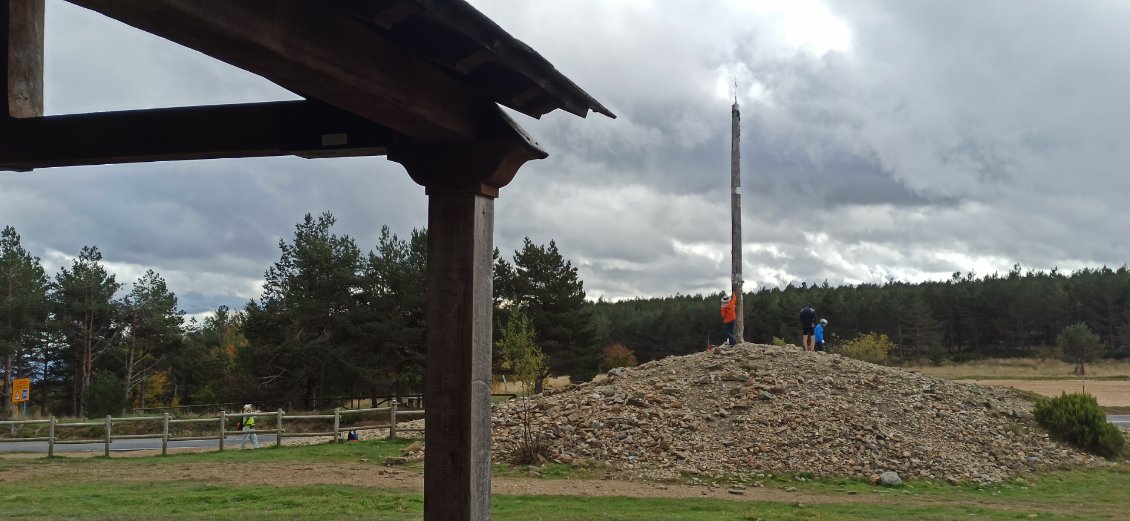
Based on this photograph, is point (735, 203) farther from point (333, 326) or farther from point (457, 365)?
point (333, 326)

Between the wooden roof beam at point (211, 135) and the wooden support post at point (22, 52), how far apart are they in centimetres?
46

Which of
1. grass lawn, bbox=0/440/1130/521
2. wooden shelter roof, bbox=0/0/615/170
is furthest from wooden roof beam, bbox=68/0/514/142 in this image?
grass lawn, bbox=0/440/1130/521

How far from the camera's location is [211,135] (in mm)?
4770

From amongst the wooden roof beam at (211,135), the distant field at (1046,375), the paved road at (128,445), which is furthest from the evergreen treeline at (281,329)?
the wooden roof beam at (211,135)

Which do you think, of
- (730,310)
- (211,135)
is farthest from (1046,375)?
(211,135)

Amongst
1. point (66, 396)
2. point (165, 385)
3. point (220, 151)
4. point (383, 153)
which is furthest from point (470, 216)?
point (165, 385)

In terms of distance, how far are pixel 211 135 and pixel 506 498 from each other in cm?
855

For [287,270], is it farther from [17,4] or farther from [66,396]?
[17,4]

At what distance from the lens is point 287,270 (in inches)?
1464

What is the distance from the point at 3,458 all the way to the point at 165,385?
3877cm

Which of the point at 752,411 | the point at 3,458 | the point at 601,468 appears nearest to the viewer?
the point at 601,468

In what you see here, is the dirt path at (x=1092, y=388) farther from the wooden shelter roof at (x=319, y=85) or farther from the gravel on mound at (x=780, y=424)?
the wooden shelter roof at (x=319, y=85)

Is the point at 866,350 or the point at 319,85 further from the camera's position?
the point at 866,350

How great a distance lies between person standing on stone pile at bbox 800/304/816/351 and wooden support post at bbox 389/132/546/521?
17.9 metres
